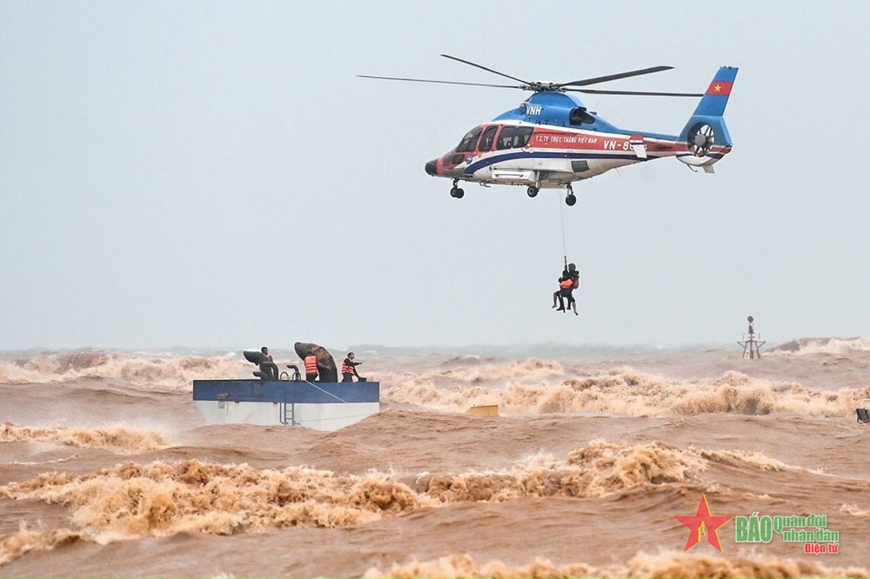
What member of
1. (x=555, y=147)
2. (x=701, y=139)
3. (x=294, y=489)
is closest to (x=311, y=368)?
(x=555, y=147)

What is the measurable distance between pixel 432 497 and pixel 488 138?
45.7ft

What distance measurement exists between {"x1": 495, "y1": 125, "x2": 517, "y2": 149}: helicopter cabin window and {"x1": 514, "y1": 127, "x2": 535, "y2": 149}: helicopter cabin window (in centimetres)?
13

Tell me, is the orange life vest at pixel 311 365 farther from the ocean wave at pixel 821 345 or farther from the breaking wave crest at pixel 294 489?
the ocean wave at pixel 821 345

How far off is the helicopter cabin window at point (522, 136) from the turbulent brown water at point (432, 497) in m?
6.71

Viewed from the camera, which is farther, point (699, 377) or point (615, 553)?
point (699, 377)

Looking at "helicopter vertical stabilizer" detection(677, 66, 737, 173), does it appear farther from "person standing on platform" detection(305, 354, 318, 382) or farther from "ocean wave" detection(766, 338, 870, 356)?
"ocean wave" detection(766, 338, 870, 356)

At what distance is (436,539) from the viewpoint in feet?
54.6

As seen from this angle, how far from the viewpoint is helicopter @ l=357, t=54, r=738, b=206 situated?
28281 millimetres

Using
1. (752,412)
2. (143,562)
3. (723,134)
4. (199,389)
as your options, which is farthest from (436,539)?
(752,412)

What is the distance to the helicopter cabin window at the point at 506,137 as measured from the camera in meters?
30.5

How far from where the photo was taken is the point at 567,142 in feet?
96.6

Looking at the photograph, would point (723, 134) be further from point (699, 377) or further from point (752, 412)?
point (699, 377)

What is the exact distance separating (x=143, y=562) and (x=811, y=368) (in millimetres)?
50741

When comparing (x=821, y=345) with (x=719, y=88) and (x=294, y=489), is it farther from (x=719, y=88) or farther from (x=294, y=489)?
(x=294, y=489)
